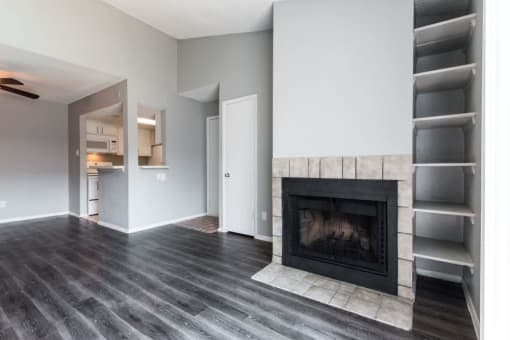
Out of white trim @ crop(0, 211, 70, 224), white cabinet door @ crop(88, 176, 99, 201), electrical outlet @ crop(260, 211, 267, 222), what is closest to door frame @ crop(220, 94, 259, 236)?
electrical outlet @ crop(260, 211, 267, 222)

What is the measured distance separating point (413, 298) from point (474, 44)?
6.61 feet

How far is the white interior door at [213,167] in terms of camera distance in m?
4.69

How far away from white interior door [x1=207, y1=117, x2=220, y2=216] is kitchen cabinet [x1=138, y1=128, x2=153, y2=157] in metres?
2.42

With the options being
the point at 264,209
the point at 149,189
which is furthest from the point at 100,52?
the point at 264,209

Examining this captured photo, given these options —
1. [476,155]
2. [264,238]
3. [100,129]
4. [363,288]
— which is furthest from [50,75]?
[476,155]

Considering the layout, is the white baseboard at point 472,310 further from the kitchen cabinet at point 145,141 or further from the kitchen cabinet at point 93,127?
the kitchen cabinet at point 93,127

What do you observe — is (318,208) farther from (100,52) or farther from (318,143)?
(100,52)

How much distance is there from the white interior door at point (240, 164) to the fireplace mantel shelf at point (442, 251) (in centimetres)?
205

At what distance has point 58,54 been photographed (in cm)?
279

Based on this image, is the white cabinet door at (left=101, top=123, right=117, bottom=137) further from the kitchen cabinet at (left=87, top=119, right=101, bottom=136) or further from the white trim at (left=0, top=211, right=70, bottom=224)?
the white trim at (left=0, top=211, right=70, bottom=224)

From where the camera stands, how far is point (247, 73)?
3406 mm

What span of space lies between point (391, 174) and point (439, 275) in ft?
3.85

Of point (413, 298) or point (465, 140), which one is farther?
point (465, 140)

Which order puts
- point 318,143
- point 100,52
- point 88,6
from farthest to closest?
point 100,52 → point 88,6 → point 318,143
